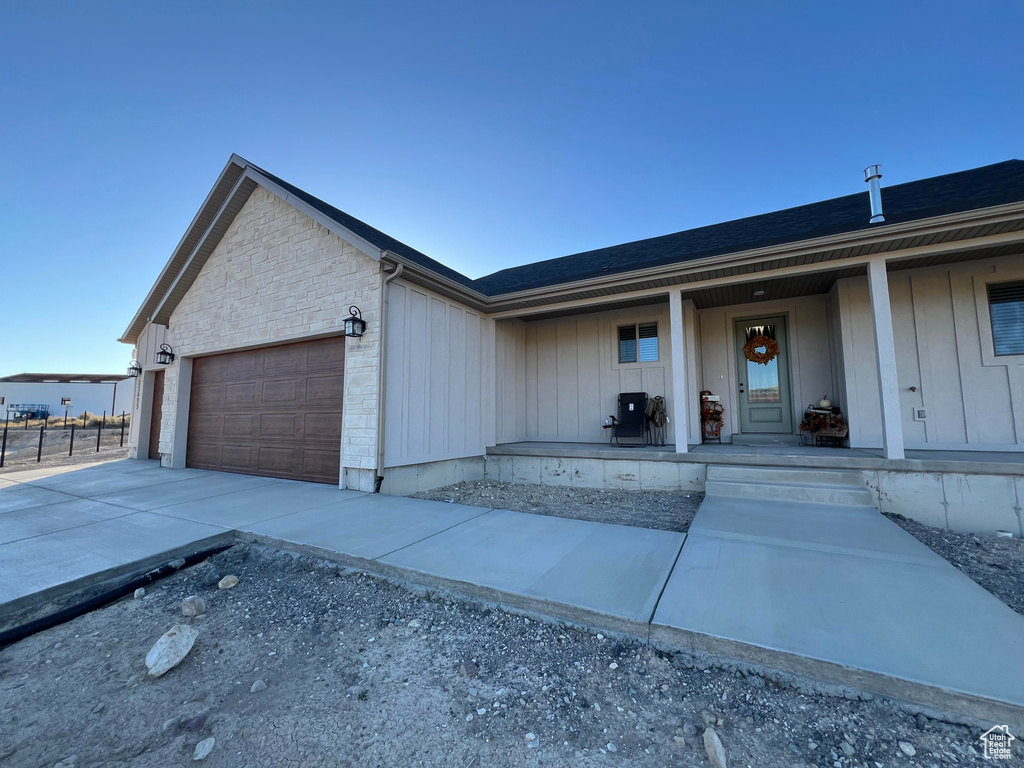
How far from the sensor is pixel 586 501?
16.1 feet

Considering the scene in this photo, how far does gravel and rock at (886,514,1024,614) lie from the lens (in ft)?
8.38

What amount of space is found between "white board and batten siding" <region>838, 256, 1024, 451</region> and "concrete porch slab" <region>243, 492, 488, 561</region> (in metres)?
5.53

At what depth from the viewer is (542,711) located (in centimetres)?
149

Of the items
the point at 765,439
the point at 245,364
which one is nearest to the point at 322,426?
the point at 245,364

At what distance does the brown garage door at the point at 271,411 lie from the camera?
17.6 ft

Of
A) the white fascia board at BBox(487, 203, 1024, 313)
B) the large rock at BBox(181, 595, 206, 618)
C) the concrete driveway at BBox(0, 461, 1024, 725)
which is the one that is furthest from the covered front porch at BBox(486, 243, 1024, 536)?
the large rock at BBox(181, 595, 206, 618)

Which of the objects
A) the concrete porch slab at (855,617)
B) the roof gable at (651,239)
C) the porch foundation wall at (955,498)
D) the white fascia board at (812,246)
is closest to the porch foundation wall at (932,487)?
the porch foundation wall at (955,498)

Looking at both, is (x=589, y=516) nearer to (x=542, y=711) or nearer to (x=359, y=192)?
(x=542, y=711)

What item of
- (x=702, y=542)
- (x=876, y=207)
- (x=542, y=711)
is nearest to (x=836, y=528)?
(x=702, y=542)

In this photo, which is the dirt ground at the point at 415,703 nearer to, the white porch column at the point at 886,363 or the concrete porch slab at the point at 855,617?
the concrete porch slab at the point at 855,617

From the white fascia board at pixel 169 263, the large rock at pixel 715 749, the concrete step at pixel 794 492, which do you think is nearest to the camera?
the large rock at pixel 715 749

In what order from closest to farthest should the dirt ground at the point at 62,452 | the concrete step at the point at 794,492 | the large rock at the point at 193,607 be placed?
the large rock at the point at 193,607 → the concrete step at the point at 794,492 → the dirt ground at the point at 62,452

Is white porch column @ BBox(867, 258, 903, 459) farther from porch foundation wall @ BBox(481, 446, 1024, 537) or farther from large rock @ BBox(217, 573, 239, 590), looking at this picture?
large rock @ BBox(217, 573, 239, 590)

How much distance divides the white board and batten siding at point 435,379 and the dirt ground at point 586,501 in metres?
0.65
